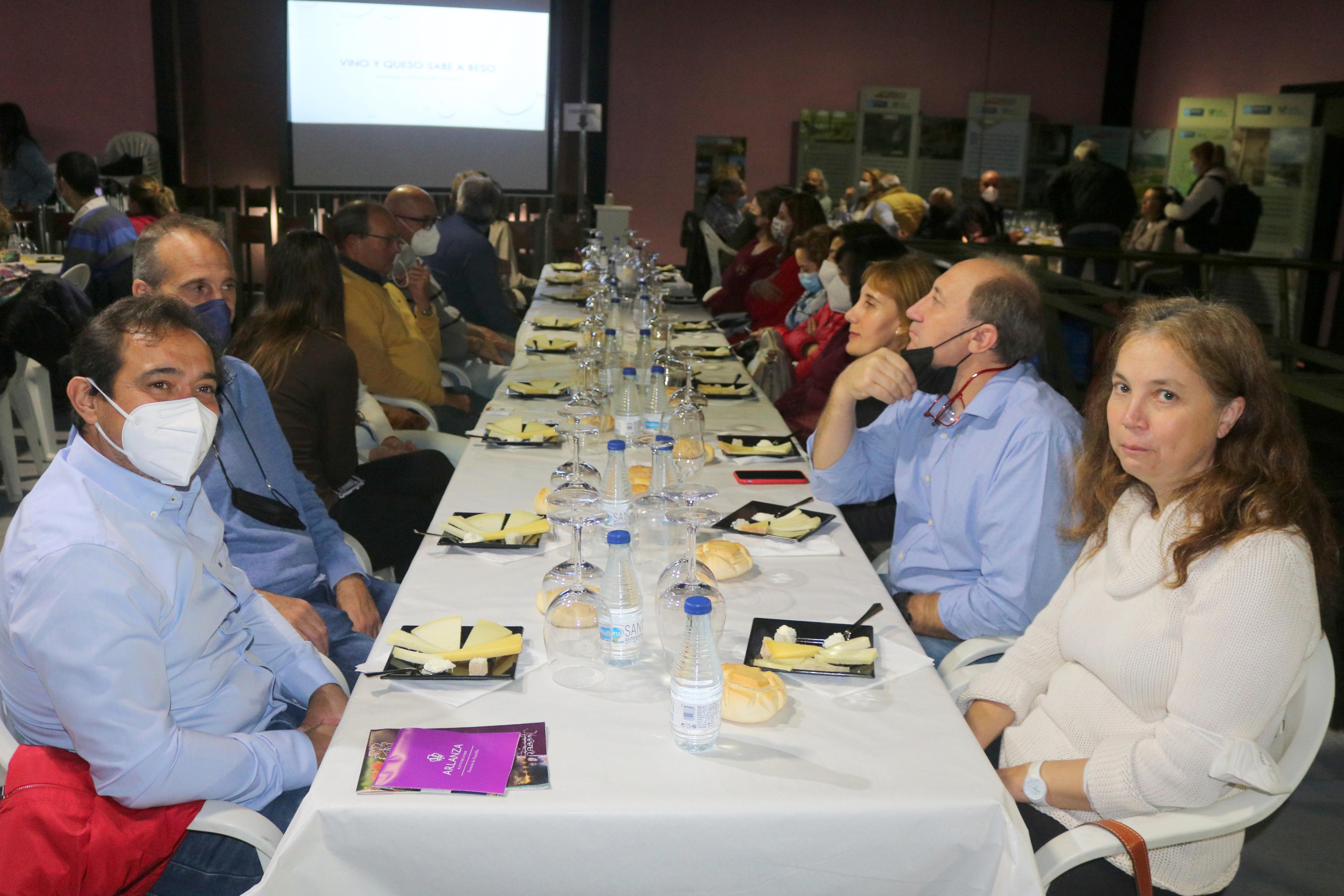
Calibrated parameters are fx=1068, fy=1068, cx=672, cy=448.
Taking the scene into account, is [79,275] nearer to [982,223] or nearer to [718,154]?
[982,223]

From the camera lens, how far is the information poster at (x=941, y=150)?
12.3 metres

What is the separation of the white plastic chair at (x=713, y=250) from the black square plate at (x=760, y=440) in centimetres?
561

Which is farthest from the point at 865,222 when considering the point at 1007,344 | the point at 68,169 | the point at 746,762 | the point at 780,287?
the point at 68,169

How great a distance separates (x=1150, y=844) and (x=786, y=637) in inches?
22.7

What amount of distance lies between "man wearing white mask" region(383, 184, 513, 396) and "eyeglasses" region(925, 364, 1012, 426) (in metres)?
2.33

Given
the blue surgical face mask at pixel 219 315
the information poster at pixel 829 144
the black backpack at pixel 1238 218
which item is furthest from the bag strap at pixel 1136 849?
the information poster at pixel 829 144

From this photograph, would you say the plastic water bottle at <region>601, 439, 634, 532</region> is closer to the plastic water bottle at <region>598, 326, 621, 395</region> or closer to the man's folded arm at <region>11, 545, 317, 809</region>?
the man's folded arm at <region>11, 545, 317, 809</region>

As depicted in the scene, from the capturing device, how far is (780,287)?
20.1ft

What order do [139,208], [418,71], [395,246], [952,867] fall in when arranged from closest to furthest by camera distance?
[952,867]
[395,246]
[139,208]
[418,71]

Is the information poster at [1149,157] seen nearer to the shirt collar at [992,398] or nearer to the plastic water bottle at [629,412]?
the plastic water bottle at [629,412]

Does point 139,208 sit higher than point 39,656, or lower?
higher

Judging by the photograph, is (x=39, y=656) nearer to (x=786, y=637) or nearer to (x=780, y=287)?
(x=786, y=637)

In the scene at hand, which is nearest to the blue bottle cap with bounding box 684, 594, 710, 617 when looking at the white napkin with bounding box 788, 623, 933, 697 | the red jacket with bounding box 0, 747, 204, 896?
the white napkin with bounding box 788, 623, 933, 697

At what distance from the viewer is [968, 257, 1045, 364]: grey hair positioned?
2326mm
